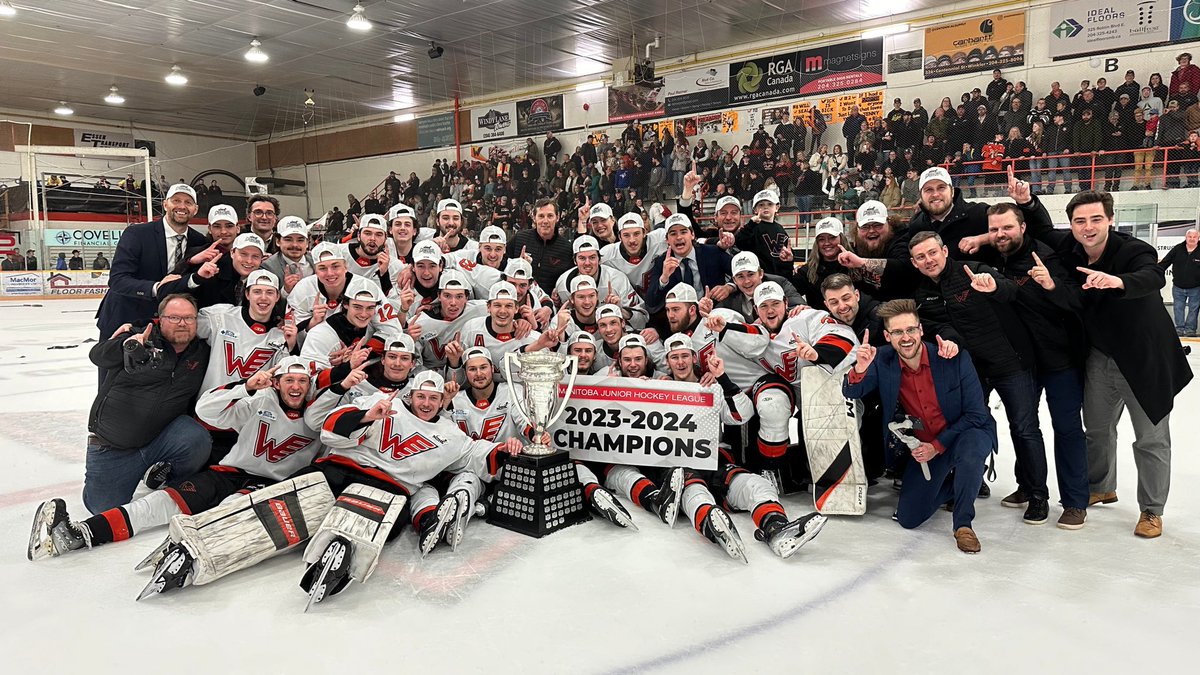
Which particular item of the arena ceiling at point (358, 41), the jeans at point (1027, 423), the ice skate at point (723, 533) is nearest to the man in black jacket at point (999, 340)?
the jeans at point (1027, 423)

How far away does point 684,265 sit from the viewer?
5.31 meters

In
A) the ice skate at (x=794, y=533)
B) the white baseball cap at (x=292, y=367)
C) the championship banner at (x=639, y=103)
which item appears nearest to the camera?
the ice skate at (x=794, y=533)

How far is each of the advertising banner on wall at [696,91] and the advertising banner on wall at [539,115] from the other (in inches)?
119

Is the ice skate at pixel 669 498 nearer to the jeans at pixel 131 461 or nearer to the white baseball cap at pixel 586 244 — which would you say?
the white baseball cap at pixel 586 244

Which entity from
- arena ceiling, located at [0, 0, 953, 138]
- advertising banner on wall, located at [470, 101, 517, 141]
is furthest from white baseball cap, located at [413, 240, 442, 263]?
advertising banner on wall, located at [470, 101, 517, 141]

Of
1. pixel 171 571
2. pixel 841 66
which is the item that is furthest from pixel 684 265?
pixel 841 66

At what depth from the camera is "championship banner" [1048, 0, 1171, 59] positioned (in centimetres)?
1195

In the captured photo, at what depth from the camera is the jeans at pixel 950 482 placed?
3.52m

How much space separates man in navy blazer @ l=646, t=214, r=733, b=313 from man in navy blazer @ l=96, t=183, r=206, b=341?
2.89 meters

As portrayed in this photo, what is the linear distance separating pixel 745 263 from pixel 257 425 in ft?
9.49

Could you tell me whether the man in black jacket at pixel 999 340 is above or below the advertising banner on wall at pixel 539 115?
below

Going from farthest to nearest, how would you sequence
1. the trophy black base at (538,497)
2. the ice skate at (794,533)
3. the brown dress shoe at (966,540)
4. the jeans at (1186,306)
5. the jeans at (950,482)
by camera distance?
the jeans at (1186,306) → the trophy black base at (538,497) → the jeans at (950,482) → the brown dress shoe at (966,540) → the ice skate at (794,533)

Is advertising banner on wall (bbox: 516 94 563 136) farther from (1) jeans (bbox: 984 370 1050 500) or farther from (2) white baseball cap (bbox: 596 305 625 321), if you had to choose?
(1) jeans (bbox: 984 370 1050 500)

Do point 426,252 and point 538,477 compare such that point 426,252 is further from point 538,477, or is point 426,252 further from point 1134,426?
point 1134,426
